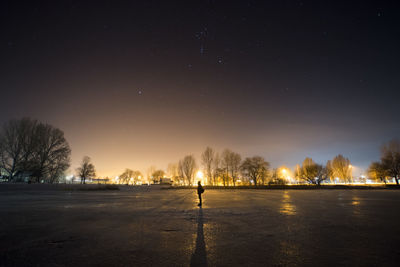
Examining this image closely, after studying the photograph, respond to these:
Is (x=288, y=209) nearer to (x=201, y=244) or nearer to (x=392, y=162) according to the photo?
(x=201, y=244)

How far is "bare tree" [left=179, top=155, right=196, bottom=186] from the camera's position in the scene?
7806 cm

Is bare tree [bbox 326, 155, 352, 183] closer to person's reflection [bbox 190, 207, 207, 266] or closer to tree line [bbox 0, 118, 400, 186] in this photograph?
tree line [bbox 0, 118, 400, 186]

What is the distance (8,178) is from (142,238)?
51.2m

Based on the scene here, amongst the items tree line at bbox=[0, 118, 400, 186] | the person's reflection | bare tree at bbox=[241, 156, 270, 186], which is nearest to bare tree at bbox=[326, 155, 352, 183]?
tree line at bbox=[0, 118, 400, 186]

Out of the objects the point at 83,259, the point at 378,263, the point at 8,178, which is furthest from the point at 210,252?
the point at 8,178

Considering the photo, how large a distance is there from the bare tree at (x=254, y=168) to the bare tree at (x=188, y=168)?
85.1 feet

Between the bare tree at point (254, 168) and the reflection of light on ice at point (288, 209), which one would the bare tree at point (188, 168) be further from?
the reflection of light on ice at point (288, 209)

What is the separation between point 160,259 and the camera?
11.8 ft

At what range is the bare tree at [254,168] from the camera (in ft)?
184

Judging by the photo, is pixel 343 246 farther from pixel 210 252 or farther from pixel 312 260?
pixel 210 252

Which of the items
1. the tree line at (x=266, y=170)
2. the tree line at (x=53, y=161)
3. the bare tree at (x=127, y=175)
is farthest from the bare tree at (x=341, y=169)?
the bare tree at (x=127, y=175)

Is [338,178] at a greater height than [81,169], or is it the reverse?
[81,169]

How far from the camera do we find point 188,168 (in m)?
78.2

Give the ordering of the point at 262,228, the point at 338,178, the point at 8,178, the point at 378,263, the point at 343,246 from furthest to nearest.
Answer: the point at 338,178 → the point at 8,178 → the point at 262,228 → the point at 343,246 → the point at 378,263
